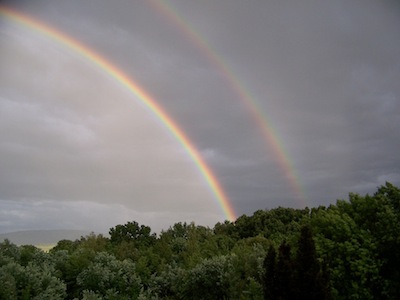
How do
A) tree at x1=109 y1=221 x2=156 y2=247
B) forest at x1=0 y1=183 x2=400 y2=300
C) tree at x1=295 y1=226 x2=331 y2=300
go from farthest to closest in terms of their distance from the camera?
tree at x1=109 y1=221 x2=156 y2=247 → forest at x1=0 y1=183 x2=400 y2=300 → tree at x1=295 y1=226 x2=331 y2=300

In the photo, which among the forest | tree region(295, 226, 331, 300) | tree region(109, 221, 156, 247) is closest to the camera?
tree region(295, 226, 331, 300)

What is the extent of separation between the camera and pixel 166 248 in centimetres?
7819

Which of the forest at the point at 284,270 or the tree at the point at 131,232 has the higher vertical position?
the tree at the point at 131,232

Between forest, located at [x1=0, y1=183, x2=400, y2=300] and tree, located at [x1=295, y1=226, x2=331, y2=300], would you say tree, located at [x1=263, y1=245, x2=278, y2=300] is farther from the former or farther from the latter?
tree, located at [x1=295, y1=226, x2=331, y2=300]

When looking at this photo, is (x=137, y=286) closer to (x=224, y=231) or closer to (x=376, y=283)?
(x=376, y=283)

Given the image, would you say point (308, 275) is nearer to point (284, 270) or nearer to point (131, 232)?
point (284, 270)

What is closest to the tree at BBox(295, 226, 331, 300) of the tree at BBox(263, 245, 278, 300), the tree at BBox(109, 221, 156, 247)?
the tree at BBox(263, 245, 278, 300)

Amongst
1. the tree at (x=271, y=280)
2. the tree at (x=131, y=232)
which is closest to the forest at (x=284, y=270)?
the tree at (x=271, y=280)

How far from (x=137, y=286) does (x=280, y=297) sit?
21.3m

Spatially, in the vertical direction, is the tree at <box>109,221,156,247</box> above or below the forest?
above

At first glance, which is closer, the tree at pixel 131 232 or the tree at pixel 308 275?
the tree at pixel 308 275

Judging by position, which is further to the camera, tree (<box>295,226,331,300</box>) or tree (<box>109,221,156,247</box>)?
tree (<box>109,221,156,247</box>)

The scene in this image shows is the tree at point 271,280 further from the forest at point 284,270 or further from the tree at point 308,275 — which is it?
the tree at point 308,275

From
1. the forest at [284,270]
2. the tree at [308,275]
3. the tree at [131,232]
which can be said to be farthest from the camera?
the tree at [131,232]
